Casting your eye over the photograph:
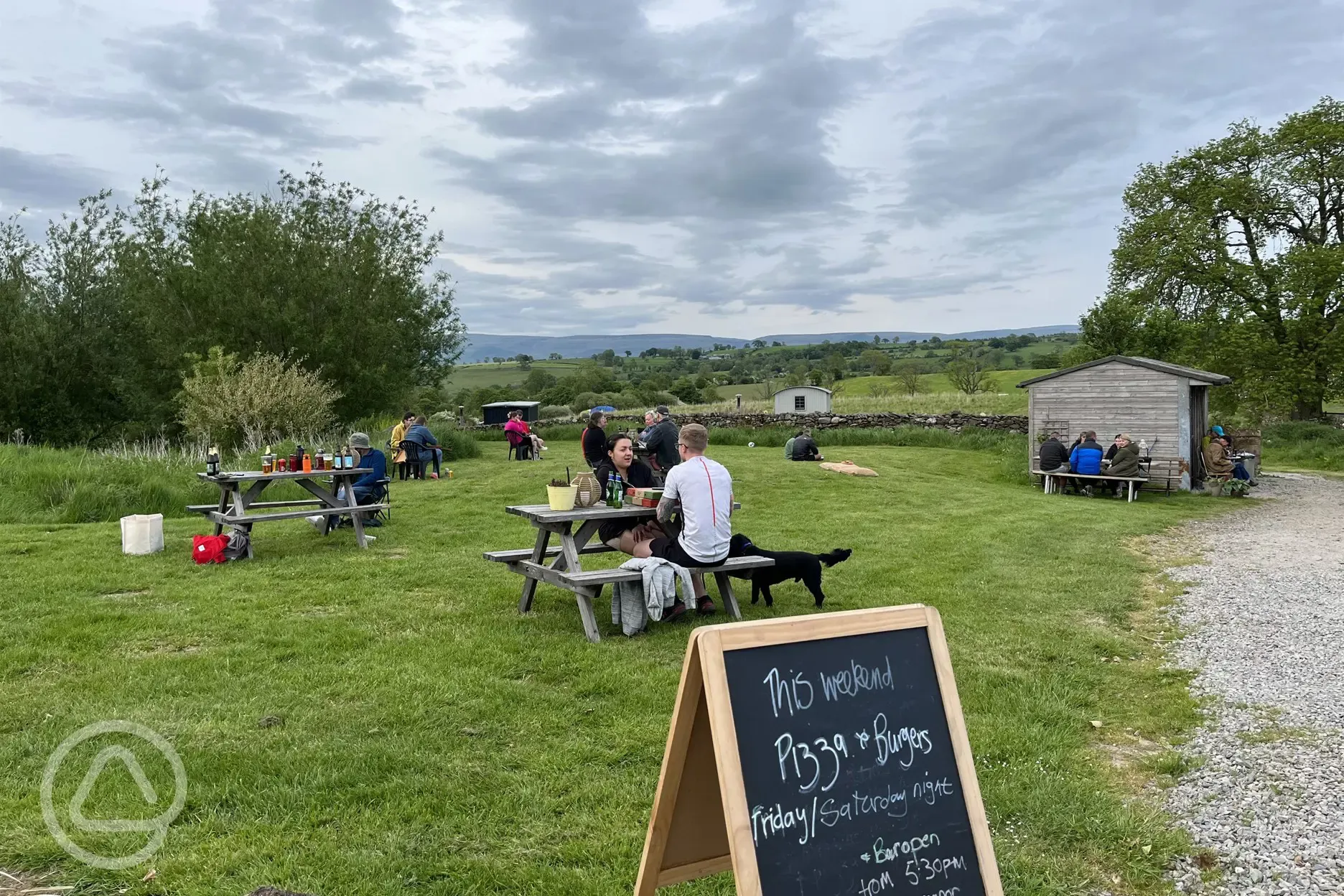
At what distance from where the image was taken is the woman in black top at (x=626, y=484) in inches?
302

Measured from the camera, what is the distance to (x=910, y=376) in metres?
65.9

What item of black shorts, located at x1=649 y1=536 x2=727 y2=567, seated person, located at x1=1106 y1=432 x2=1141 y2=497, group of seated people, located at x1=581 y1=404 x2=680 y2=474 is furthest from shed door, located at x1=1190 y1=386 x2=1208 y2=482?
black shorts, located at x1=649 y1=536 x2=727 y2=567

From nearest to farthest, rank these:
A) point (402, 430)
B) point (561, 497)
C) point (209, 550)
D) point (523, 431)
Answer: point (561, 497) → point (209, 550) → point (402, 430) → point (523, 431)

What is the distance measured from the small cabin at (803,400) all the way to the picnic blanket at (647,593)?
3444 cm

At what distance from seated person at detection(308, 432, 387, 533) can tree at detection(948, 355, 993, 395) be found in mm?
48127

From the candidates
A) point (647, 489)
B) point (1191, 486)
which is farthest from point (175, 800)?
point (1191, 486)

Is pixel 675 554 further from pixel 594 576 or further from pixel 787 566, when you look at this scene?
pixel 787 566

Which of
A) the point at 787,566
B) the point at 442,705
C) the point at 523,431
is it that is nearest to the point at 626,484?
the point at 787,566

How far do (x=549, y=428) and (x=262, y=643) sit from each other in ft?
88.9

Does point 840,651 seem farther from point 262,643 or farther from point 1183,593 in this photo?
point 1183,593

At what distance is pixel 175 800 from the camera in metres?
3.83

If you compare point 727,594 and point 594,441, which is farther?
point 594,441

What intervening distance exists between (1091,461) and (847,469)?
4856 millimetres

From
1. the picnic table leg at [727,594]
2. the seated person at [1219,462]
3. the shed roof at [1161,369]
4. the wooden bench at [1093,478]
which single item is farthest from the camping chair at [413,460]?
the seated person at [1219,462]
